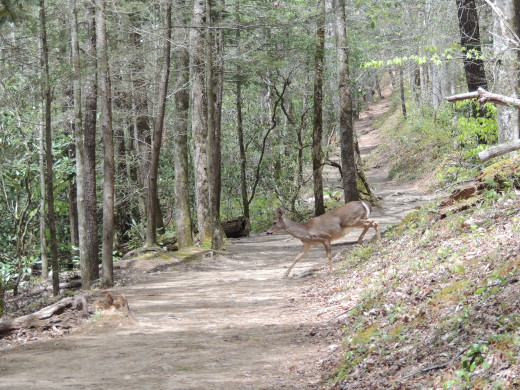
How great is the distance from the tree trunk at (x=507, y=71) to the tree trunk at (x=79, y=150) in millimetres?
9215

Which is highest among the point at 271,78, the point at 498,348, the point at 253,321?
the point at 271,78

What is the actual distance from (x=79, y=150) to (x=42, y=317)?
5.49 metres

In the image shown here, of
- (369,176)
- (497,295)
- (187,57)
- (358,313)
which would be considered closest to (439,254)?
(358,313)

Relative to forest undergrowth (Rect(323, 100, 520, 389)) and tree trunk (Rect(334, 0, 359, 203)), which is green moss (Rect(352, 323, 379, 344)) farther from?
tree trunk (Rect(334, 0, 359, 203))

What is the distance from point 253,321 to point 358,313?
2217 mm

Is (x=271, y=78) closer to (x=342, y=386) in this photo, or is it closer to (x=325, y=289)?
(x=325, y=289)

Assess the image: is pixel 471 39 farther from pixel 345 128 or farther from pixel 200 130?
pixel 200 130

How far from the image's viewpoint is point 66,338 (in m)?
9.20

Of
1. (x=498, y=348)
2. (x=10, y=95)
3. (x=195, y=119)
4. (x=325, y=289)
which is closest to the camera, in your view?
(x=498, y=348)

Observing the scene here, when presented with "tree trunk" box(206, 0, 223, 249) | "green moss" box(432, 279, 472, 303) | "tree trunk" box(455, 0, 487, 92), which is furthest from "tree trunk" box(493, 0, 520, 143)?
"tree trunk" box(206, 0, 223, 249)

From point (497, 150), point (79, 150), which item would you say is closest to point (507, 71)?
point (497, 150)

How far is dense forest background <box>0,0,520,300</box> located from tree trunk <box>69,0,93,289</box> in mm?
37

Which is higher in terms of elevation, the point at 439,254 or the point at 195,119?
the point at 195,119

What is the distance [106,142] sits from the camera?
1450 centimetres
